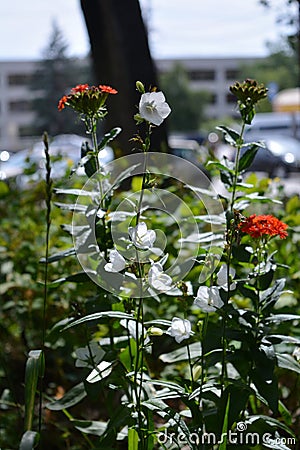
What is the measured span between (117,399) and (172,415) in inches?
36.3

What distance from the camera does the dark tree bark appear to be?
3.18 meters

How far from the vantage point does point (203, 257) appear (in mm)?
1458

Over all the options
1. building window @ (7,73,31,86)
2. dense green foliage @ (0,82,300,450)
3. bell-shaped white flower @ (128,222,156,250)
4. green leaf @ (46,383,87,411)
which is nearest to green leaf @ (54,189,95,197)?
dense green foliage @ (0,82,300,450)

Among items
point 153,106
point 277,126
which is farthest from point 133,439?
point 277,126

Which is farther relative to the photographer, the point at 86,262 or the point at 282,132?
the point at 282,132

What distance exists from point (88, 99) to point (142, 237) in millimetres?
292

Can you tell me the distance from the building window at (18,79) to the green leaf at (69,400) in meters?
40.2

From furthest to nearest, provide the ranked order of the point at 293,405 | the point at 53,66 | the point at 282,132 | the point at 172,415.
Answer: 1. the point at 53,66
2. the point at 282,132
3. the point at 293,405
4. the point at 172,415

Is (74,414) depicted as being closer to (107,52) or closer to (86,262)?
(86,262)

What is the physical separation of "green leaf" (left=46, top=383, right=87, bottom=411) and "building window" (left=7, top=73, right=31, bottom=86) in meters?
40.2

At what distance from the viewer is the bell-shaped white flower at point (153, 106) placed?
1.25 meters

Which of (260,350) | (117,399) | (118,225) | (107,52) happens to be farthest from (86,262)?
(107,52)

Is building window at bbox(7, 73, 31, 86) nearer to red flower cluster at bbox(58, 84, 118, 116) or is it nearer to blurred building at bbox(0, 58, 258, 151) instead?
blurred building at bbox(0, 58, 258, 151)

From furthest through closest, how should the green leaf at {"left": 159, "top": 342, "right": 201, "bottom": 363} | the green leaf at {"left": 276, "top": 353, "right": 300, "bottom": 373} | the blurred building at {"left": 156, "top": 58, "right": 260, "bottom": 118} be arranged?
the blurred building at {"left": 156, "top": 58, "right": 260, "bottom": 118}, the green leaf at {"left": 159, "top": 342, "right": 201, "bottom": 363}, the green leaf at {"left": 276, "top": 353, "right": 300, "bottom": 373}
